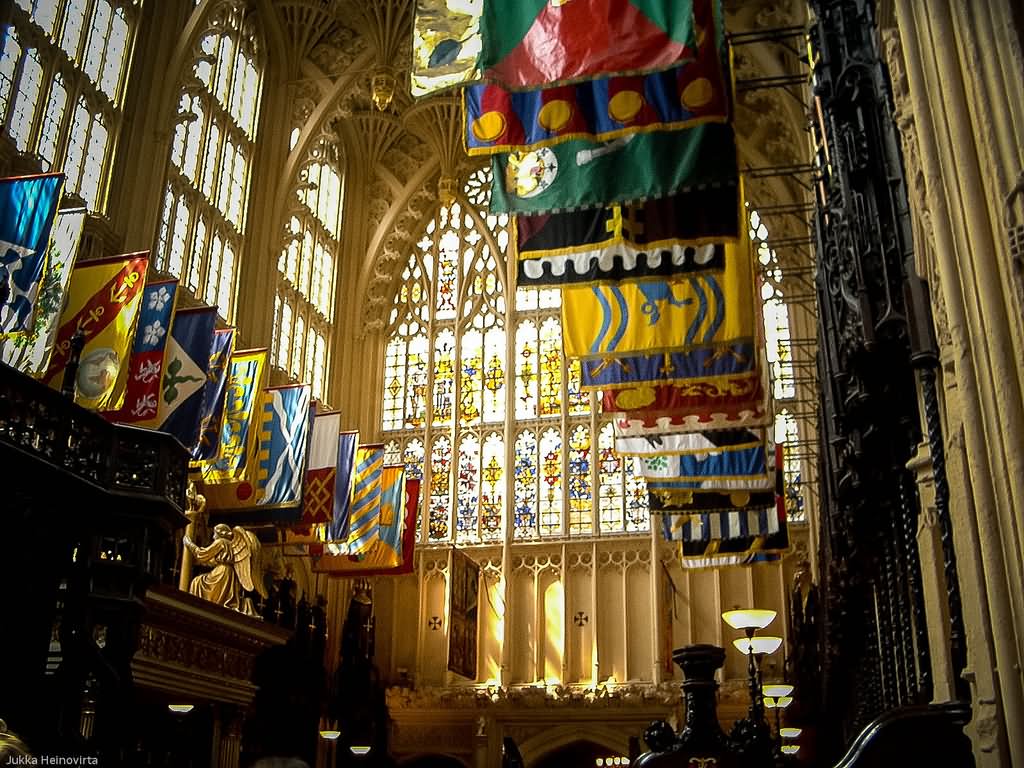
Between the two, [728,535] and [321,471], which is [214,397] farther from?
[728,535]

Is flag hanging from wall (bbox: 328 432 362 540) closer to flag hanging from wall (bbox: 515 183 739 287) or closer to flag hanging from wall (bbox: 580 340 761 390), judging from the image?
flag hanging from wall (bbox: 580 340 761 390)

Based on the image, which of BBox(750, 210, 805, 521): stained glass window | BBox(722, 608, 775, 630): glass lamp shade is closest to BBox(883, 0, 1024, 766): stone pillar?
BBox(722, 608, 775, 630): glass lamp shade

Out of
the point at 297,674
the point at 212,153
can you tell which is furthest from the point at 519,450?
the point at 212,153

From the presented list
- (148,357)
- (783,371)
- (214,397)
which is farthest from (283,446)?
(783,371)

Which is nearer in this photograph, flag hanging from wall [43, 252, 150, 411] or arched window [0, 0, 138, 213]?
flag hanging from wall [43, 252, 150, 411]

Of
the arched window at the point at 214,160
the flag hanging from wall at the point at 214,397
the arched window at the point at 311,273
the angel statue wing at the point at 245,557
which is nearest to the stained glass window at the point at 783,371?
the arched window at the point at 311,273

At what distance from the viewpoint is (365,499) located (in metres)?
19.8

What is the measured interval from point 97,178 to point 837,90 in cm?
1388

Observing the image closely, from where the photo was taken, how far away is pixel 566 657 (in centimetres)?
2370

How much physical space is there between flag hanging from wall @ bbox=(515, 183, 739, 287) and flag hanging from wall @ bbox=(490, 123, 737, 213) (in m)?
0.30

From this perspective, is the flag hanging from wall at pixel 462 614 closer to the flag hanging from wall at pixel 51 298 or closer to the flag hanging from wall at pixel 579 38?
the flag hanging from wall at pixel 51 298

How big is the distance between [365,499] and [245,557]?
3.21 m

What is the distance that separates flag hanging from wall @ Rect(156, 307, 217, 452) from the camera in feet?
44.5

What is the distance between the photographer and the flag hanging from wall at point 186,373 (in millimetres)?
13555
